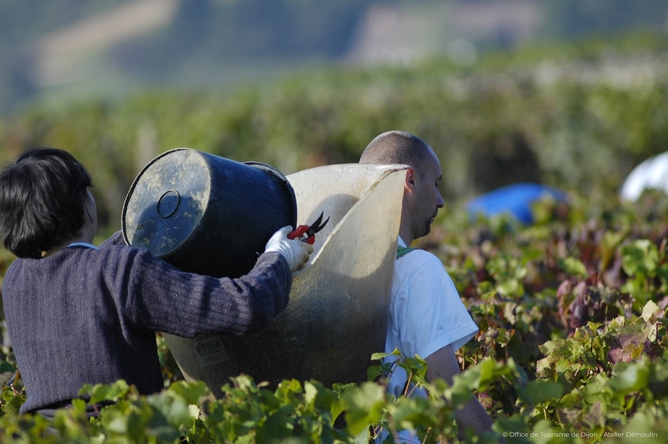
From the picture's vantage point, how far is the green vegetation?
199 cm

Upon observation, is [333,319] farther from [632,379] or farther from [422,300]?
[632,379]

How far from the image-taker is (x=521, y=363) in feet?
10.6

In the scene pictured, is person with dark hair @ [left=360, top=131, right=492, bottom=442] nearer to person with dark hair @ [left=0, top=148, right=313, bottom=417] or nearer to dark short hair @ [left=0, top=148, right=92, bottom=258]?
person with dark hair @ [left=0, top=148, right=313, bottom=417]

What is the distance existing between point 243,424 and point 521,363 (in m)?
1.49

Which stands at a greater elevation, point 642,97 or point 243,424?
point 243,424

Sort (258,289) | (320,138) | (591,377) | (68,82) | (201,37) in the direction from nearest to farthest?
1. (258,289)
2. (591,377)
3. (320,138)
4. (68,82)
5. (201,37)

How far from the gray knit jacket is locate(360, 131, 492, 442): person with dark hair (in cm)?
50

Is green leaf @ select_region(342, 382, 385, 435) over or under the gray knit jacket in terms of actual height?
under

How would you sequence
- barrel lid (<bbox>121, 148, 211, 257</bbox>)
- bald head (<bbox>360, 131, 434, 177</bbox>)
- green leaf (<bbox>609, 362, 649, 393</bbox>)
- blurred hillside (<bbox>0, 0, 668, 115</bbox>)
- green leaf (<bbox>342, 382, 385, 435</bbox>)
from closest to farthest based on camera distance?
green leaf (<bbox>342, 382, 385, 435</bbox>) < green leaf (<bbox>609, 362, 649, 393</bbox>) < barrel lid (<bbox>121, 148, 211, 257</bbox>) < bald head (<bbox>360, 131, 434, 177</bbox>) < blurred hillside (<bbox>0, 0, 668, 115</bbox>)

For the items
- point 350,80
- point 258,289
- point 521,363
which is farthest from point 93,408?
point 350,80

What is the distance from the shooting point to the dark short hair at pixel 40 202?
7.89ft

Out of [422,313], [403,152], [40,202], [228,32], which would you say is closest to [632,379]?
[422,313]

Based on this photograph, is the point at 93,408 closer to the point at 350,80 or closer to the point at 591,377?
the point at 591,377

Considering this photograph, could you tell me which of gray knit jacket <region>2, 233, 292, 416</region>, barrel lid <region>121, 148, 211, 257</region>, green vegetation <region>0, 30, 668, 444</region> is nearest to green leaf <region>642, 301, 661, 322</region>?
green vegetation <region>0, 30, 668, 444</region>
